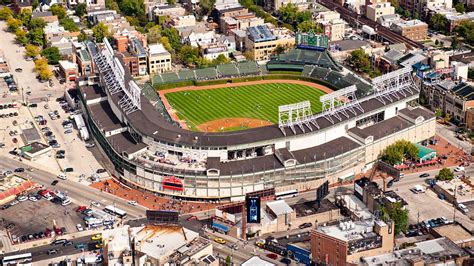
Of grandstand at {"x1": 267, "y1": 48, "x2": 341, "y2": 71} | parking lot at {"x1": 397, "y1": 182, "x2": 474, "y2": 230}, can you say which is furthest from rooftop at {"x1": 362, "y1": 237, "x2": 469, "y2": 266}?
grandstand at {"x1": 267, "y1": 48, "x2": 341, "y2": 71}

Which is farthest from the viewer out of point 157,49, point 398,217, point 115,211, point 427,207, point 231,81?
point 157,49

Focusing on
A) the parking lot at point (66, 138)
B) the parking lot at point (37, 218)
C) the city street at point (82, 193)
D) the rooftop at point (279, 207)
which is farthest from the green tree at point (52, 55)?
the rooftop at point (279, 207)

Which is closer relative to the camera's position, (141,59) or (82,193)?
(82,193)

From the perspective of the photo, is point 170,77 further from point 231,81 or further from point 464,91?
point 464,91

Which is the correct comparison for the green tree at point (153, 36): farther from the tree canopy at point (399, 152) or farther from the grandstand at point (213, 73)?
the tree canopy at point (399, 152)

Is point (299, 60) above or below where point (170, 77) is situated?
above

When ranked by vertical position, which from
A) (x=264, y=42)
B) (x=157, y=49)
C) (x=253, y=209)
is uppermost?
(x=157, y=49)

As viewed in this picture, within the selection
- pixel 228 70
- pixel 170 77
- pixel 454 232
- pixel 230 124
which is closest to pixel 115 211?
pixel 230 124
